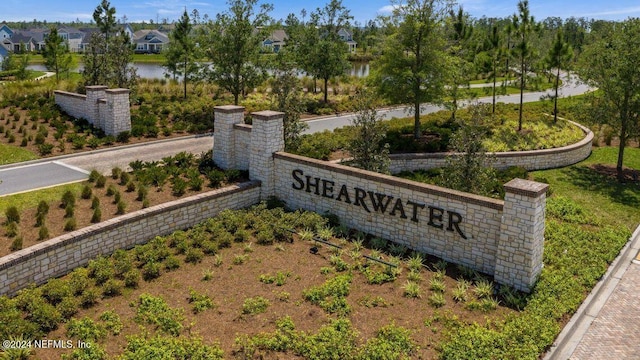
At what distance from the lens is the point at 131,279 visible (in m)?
10.0

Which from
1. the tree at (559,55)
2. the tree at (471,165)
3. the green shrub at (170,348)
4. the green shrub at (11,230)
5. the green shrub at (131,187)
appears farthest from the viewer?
the tree at (559,55)

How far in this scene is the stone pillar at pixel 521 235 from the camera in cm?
988

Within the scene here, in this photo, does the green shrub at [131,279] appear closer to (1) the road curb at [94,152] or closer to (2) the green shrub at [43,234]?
(2) the green shrub at [43,234]

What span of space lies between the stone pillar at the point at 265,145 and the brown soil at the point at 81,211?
163 centimetres

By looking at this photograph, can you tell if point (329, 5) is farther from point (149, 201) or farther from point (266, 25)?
point (149, 201)

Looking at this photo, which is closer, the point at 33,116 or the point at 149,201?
the point at 149,201

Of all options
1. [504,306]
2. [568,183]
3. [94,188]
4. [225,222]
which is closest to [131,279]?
[225,222]

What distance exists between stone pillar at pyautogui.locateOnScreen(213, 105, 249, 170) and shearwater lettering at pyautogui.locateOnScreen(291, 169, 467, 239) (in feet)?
9.43

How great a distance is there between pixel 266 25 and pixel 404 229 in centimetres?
1812

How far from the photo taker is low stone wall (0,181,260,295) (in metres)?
9.62

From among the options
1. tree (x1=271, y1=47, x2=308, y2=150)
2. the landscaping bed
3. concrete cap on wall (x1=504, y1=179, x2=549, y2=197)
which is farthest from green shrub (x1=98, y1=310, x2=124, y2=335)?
tree (x1=271, y1=47, x2=308, y2=150)

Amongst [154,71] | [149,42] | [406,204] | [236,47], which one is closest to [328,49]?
[236,47]

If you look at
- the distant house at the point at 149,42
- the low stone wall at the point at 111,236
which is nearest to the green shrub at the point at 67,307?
the low stone wall at the point at 111,236

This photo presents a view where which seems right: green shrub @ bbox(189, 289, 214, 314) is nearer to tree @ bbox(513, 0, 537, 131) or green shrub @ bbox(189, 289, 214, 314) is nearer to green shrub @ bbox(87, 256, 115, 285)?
green shrub @ bbox(87, 256, 115, 285)
